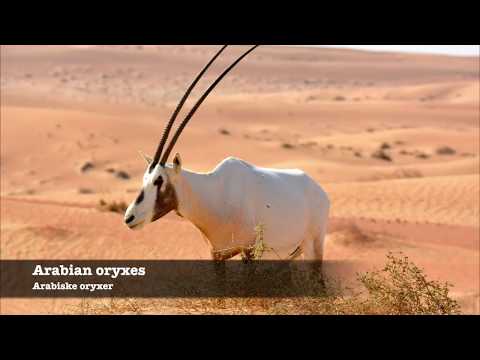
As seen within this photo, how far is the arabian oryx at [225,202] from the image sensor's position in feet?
19.6

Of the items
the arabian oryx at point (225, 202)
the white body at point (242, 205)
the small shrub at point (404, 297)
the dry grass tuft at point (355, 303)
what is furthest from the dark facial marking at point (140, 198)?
the small shrub at point (404, 297)

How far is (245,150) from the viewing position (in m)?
34.9

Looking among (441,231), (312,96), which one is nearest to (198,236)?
(441,231)

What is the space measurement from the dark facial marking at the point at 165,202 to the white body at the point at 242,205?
2.1 inches

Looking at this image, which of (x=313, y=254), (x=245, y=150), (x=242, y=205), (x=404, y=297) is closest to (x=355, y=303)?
(x=404, y=297)

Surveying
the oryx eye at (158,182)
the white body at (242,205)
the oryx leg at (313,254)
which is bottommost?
the oryx leg at (313,254)

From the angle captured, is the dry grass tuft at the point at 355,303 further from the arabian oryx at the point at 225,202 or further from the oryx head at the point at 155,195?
the arabian oryx at the point at 225,202

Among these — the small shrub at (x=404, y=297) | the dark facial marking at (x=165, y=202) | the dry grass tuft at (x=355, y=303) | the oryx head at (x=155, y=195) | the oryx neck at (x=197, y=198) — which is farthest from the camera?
the oryx neck at (x=197, y=198)

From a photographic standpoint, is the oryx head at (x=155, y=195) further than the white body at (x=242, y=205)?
No

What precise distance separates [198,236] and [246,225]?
366 inches

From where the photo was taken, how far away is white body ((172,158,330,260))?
6.32 meters

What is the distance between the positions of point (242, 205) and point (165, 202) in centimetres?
74

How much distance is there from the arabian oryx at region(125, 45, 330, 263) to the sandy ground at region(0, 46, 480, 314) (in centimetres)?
161
